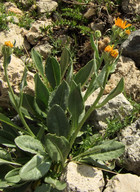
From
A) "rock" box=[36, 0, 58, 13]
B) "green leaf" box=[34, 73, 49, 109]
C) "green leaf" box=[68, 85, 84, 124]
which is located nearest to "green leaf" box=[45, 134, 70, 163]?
"green leaf" box=[68, 85, 84, 124]

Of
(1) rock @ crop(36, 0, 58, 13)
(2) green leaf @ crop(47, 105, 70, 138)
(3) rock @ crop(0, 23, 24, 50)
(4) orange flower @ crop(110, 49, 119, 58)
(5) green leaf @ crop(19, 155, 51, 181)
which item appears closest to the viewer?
(4) orange flower @ crop(110, 49, 119, 58)

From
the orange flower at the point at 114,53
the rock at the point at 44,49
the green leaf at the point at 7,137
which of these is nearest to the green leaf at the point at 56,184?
the green leaf at the point at 7,137

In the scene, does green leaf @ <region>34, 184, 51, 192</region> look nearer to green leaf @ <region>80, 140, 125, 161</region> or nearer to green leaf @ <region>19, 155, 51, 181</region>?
green leaf @ <region>19, 155, 51, 181</region>

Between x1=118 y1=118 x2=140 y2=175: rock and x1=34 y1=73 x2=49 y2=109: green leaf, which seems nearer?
x1=118 y1=118 x2=140 y2=175: rock

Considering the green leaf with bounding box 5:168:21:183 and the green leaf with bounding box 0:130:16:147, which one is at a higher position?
the green leaf with bounding box 0:130:16:147

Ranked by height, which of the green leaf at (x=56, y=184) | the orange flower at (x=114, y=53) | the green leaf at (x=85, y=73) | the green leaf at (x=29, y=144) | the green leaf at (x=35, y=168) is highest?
the orange flower at (x=114, y=53)

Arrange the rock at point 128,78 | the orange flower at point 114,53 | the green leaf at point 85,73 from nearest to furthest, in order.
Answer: the orange flower at point 114,53
the green leaf at point 85,73
the rock at point 128,78

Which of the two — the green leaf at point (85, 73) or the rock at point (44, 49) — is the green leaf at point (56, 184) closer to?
the green leaf at point (85, 73)
